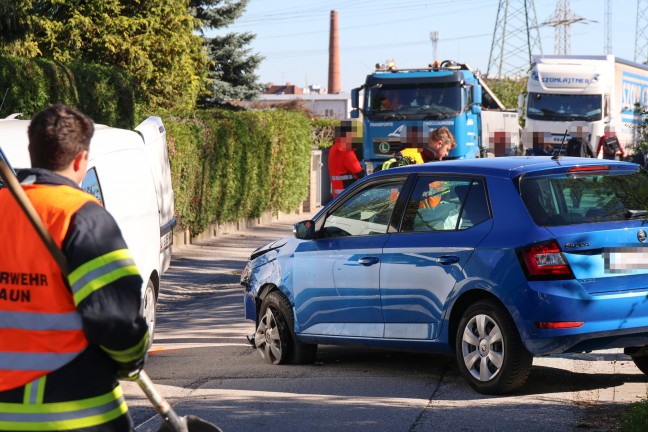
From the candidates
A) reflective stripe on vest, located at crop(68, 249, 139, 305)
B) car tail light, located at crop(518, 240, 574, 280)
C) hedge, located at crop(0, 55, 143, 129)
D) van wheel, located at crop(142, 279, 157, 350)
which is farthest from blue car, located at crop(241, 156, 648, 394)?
hedge, located at crop(0, 55, 143, 129)

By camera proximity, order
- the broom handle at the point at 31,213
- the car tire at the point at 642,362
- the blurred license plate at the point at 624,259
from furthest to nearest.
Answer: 1. the car tire at the point at 642,362
2. the blurred license plate at the point at 624,259
3. the broom handle at the point at 31,213

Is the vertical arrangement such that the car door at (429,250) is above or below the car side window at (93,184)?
below

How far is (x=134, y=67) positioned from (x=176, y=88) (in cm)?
277

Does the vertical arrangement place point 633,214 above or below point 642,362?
above

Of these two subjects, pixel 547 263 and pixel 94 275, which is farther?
pixel 547 263

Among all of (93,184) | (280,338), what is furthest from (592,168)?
(93,184)

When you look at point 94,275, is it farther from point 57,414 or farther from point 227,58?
point 227,58

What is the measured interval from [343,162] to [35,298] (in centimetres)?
1187

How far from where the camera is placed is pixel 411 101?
25.6m

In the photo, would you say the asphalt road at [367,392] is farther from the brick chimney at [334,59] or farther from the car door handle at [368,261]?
the brick chimney at [334,59]

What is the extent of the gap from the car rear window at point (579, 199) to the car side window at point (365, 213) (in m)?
1.26

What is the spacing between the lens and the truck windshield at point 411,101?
2544cm

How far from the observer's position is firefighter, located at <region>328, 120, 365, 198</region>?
600 inches

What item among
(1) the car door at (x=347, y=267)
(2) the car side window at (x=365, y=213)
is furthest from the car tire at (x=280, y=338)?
(2) the car side window at (x=365, y=213)
